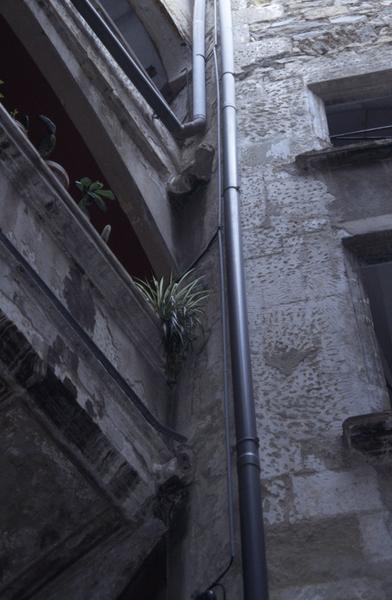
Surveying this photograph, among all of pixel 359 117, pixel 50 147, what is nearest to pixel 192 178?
pixel 50 147

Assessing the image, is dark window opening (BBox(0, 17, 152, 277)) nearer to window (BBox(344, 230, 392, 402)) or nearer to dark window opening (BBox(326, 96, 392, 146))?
window (BBox(344, 230, 392, 402))

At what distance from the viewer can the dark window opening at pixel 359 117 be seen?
7660 millimetres

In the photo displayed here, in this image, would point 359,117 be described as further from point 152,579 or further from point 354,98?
point 152,579

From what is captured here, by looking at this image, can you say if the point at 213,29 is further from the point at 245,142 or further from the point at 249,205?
the point at 249,205

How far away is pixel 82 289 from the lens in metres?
4.75

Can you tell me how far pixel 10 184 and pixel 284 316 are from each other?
5.95 ft

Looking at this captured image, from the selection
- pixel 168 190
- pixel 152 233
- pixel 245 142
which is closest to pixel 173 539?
pixel 152 233

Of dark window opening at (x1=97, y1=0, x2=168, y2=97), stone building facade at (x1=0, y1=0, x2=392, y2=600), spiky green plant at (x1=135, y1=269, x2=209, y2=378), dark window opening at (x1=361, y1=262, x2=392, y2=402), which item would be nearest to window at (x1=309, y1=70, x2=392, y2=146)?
stone building facade at (x1=0, y1=0, x2=392, y2=600)

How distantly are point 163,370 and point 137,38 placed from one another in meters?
4.70

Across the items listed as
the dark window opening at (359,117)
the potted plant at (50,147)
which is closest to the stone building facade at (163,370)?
the potted plant at (50,147)

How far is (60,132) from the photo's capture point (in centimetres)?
675

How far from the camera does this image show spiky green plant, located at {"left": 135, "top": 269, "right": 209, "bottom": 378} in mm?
5379

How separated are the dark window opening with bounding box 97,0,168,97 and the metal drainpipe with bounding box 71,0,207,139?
0.72 m

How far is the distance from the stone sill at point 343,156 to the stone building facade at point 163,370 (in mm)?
11
